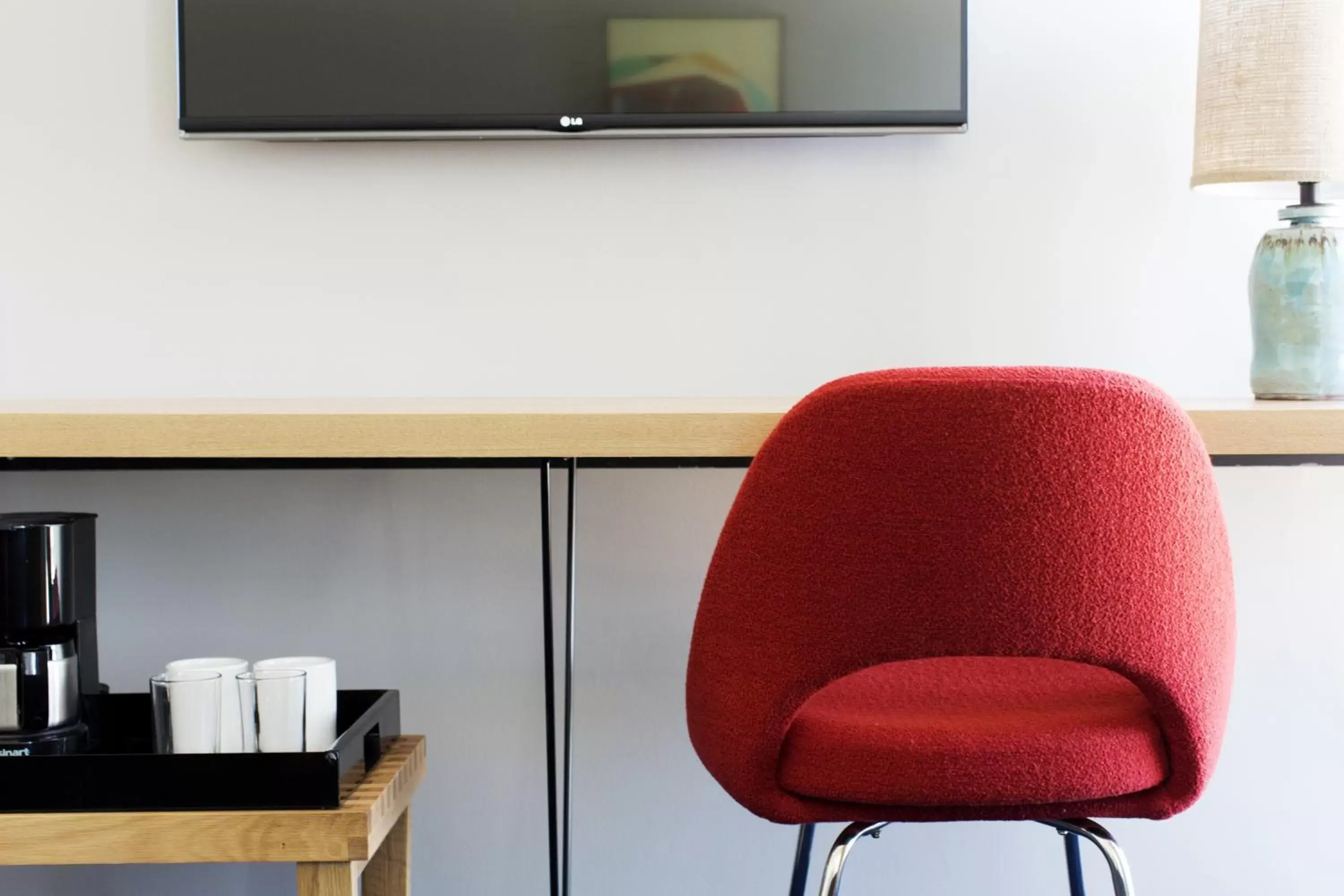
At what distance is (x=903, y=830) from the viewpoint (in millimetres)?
1816

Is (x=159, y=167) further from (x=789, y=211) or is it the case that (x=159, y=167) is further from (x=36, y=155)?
(x=789, y=211)

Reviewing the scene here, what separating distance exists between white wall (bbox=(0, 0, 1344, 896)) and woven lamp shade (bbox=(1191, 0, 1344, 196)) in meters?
0.27

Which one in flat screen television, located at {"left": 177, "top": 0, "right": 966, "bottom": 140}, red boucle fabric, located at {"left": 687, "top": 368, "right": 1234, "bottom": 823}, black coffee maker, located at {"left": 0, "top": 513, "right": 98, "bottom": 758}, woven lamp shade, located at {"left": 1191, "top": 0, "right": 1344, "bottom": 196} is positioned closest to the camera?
red boucle fabric, located at {"left": 687, "top": 368, "right": 1234, "bottom": 823}

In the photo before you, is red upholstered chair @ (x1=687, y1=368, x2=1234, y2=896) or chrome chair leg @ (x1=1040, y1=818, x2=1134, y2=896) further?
chrome chair leg @ (x1=1040, y1=818, x2=1134, y2=896)

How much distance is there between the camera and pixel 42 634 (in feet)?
3.93

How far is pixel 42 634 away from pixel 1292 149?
4.86 feet

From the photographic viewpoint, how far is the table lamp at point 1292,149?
4.83 ft

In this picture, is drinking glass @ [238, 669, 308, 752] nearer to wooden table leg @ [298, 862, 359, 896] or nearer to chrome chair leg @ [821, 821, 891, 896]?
wooden table leg @ [298, 862, 359, 896]

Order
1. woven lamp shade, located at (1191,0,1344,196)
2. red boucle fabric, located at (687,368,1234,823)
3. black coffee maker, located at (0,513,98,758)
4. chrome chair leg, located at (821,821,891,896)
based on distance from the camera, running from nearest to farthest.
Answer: red boucle fabric, located at (687,368,1234,823)
chrome chair leg, located at (821,821,891,896)
black coffee maker, located at (0,513,98,758)
woven lamp shade, located at (1191,0,1344,196)

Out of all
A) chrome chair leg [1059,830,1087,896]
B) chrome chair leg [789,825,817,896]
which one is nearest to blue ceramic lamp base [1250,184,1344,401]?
chrome chair leg [1059,830,1087,896]

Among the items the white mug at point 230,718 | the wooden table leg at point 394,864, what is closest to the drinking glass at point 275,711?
the white mug at point 230,718

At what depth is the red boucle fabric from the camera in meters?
A: 0.86

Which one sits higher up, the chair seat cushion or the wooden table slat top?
the chair seat cushion

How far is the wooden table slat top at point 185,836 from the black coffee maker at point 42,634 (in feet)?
0.26
